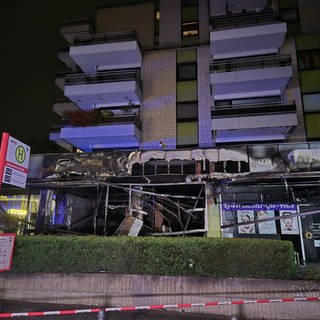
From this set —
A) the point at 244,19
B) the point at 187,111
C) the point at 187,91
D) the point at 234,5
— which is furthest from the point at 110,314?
the point at 234,5

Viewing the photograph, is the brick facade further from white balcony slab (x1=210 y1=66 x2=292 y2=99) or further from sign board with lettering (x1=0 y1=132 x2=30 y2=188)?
sign board with lettering (x1=0 y1=132 x2=30 y2=188)

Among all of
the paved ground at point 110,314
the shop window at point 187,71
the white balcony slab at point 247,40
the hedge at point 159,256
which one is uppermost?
the white balcony slab at point 247,40

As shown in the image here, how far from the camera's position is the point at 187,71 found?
19.9m

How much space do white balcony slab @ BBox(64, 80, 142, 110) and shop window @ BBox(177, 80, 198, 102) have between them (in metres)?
2.63

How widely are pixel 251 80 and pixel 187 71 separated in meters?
4.50

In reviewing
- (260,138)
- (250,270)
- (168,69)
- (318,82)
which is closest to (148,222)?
(250,270)

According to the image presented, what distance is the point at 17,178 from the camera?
656cm

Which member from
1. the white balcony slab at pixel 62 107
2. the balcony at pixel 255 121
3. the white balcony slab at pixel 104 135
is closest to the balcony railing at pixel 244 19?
the balcony at pixel 255 121

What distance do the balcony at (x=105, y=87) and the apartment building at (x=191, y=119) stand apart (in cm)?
7

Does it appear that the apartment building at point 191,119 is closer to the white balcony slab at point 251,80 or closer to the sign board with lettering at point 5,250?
the white balcony slab at point 251,80

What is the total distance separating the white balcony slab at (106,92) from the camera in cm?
1877

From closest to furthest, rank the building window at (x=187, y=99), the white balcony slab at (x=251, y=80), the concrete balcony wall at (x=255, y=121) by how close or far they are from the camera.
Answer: the concrete balcony wall at (x=255, y=121) → the white balcony slab at (x=251, y=80) → the building window at (x=187, y=99)

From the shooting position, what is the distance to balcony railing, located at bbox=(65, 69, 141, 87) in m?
19.5

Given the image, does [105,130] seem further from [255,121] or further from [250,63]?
[250,63]
